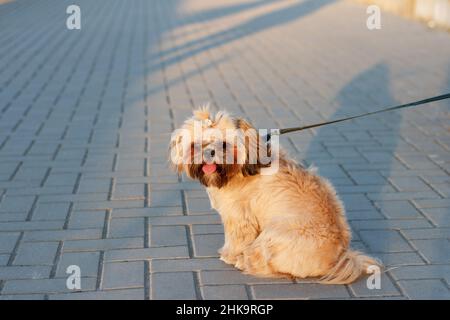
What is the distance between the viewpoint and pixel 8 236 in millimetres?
4750

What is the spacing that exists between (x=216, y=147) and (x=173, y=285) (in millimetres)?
875

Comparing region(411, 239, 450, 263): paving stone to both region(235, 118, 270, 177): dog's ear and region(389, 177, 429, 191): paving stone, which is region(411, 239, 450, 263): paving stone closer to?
region(389, 177, 429, 191): paving stone

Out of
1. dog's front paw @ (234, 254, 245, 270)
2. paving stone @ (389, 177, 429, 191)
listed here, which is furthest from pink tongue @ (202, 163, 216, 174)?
paving stone @ (389, 177, 429, 191)

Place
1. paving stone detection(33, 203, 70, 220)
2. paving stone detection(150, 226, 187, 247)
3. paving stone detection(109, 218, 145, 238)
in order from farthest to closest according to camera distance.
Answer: paving stone detection(33, 203, 70, 220) → paving stone detection(109, 218, 145, 238) → paving stone detection(150, 226, 187, 247)

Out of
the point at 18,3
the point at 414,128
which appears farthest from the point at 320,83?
the point at 18,3

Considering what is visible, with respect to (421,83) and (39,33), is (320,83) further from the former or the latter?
(39,33)

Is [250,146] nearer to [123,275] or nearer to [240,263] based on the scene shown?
[240,263]

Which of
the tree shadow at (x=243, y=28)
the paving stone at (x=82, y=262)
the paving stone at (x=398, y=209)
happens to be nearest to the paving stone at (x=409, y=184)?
the paving stone at (x=398, y=209)

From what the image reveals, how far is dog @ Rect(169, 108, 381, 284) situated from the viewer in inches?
154

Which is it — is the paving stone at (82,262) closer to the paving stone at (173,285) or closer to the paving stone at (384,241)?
the paving stone at (173,285)

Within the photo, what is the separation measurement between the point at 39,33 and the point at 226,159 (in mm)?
12109

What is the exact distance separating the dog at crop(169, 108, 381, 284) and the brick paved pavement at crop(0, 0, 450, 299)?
0.14 meters

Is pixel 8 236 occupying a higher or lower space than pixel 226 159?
lower
